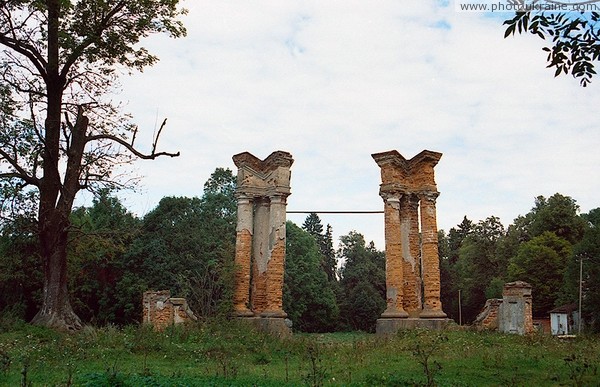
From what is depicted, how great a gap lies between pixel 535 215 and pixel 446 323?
4108 centimetres

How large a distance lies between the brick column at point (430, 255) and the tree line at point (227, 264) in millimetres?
6964

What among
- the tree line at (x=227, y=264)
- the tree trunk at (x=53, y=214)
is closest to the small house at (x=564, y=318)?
the tree line at (x=227, y=264)

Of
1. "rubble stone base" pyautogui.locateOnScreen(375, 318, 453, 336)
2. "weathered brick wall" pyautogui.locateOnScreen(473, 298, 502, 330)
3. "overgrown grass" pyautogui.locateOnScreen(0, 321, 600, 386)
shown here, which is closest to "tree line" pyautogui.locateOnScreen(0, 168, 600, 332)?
"overgrown grass" pyautogui.locateOnScreen(0, 321, 600, 386)

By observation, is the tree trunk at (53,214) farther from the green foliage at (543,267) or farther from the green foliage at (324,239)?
the green foliage at (324,239)

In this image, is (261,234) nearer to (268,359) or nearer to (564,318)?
(268,359)

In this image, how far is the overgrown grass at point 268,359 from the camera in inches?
361

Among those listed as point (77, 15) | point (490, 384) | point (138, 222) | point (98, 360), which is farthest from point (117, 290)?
point (490, 384)

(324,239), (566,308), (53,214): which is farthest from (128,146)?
(324,239)

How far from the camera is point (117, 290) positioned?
36.8 metres

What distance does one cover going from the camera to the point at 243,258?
2052 centimetres

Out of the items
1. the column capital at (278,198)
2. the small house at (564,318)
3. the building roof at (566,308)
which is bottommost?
the small house at (564,318)

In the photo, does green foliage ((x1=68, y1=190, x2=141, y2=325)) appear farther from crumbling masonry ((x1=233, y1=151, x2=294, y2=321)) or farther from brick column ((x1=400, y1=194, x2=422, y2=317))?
brick column ((x1=400, y1=194, x2=422, y2=317))

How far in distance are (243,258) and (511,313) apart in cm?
970

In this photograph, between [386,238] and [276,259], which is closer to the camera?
[276,259]
